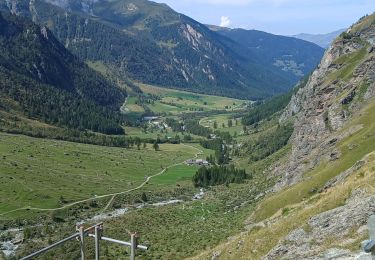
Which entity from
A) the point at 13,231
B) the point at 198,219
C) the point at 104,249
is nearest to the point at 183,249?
the point at 104,249

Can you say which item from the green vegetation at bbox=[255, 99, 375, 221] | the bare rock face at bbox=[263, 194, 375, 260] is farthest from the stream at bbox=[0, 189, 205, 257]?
the bare rock face at bbox=[263, 194, 375, 260]

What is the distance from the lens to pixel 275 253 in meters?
48.9

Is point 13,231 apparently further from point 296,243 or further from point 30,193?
point 296,243

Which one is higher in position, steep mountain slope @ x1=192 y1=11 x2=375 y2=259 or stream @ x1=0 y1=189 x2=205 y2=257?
steep mountain slope @ x1=192 y1=11 x2=375 y2=259

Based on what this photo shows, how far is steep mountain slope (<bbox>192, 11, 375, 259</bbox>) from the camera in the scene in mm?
45281

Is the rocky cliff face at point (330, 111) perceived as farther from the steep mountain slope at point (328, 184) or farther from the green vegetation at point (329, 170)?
the green vegetation at point (329, 170)

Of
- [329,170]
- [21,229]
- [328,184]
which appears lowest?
[21,229]

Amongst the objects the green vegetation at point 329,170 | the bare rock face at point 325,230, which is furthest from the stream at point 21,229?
the bare rock face at point 325,230

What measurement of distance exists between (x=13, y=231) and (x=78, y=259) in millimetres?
48143

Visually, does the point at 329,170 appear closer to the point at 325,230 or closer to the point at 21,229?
the point at 325,230

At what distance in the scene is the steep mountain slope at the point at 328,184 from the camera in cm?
4528

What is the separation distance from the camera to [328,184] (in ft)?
287

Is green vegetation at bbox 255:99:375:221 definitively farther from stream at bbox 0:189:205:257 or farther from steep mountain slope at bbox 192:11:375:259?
stream at bbox 0:189:205:257

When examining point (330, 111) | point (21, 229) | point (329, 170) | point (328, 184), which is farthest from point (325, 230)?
point (21, 229)
